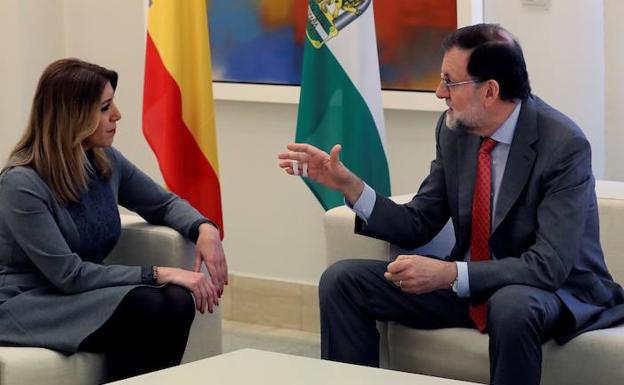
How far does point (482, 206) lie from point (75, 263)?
125 centimetres

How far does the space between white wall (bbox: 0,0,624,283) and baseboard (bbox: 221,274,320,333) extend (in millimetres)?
57

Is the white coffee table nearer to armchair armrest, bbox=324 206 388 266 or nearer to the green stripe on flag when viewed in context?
armchair armrest, bbox=324 206 388 266

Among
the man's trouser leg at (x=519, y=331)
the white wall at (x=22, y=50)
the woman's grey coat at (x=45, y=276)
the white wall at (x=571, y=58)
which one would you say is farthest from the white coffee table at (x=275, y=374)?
the white wall at (x=22, y=50)

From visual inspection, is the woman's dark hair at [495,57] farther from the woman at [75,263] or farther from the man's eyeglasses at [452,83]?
the woman at [75,263]

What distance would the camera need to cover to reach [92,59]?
604 cm

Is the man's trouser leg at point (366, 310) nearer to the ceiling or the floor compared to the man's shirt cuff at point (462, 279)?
nearer to the floor

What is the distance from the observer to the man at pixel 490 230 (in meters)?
3.33

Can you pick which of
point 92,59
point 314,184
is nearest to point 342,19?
point 314,184

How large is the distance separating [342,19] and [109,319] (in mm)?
1617

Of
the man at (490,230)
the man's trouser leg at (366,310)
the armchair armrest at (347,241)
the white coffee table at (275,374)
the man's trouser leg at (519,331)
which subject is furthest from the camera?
the armchair armrest at (347,241)

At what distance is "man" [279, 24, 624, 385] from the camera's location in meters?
3.33

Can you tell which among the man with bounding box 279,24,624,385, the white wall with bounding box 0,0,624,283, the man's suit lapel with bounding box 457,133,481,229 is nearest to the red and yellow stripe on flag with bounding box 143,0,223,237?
the white wall with bounding box 0,0,624,283

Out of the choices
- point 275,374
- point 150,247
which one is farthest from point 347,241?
point 275,374

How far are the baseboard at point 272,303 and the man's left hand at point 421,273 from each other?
2.01 metres
